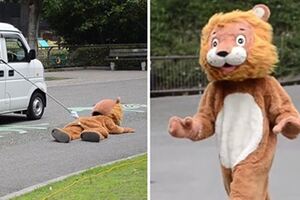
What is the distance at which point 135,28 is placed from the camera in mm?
3701

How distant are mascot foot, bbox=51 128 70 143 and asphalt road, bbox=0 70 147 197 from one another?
46mm

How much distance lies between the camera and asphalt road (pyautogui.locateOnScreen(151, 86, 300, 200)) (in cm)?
459

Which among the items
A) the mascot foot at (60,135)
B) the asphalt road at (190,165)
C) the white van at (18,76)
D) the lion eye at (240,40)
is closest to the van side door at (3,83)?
the white van at (18,76)

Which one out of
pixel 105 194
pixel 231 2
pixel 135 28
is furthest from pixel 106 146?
pixel 231 2

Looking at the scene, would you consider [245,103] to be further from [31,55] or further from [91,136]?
[91,136]

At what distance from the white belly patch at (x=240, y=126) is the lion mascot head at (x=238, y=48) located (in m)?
0.11

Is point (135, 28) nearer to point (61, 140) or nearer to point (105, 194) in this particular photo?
point (105, 194)

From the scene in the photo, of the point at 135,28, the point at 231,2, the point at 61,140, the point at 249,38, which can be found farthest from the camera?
the point at 231,2

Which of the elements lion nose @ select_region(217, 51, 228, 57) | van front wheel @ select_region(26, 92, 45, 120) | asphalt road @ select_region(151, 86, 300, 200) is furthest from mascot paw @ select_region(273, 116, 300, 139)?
van front wheel @ select_region(26, 92, 45, 120)

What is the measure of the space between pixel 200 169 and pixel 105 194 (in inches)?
57.6

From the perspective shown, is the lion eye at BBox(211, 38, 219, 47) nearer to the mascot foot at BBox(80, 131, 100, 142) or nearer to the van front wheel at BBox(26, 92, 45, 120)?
the mascot foot at BBox(80, 131, 100, 142)

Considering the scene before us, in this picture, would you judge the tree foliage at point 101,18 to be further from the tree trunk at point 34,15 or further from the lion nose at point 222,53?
the lion nose at point 222,53

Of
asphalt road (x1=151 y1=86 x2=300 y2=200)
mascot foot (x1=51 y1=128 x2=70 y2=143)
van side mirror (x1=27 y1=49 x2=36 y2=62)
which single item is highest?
van side mirror (x1=27 y1=49 x2=36 y2=62)

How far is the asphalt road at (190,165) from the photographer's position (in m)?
4.59
